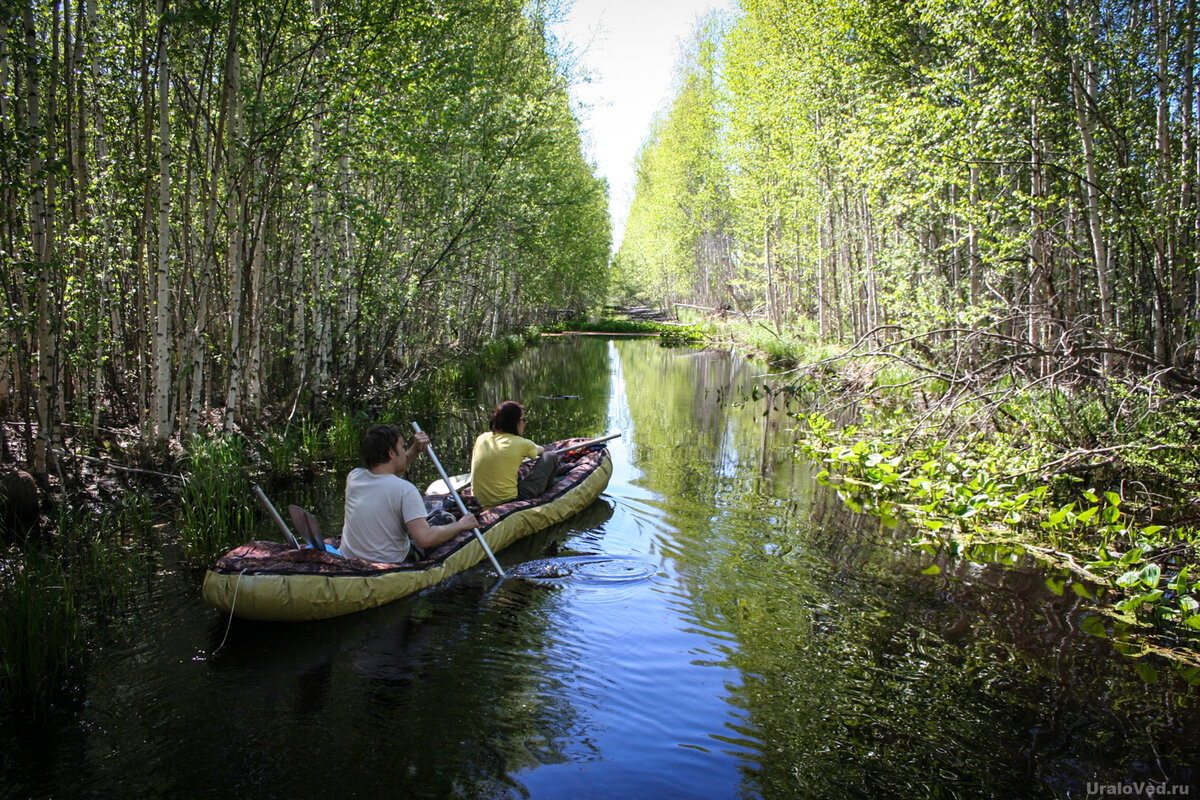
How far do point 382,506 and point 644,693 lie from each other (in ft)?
7.60

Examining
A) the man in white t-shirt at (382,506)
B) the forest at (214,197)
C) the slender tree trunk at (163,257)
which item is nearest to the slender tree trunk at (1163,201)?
the man in white t-shirt at (382,506)

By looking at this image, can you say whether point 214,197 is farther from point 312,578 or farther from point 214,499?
point 312,578

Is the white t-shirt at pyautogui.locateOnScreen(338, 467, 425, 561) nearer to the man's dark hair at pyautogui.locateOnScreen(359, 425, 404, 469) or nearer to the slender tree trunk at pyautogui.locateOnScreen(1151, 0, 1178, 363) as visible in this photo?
the man's dark hair at pyautogui.locateOnScreen(359, 425, 404, 469)

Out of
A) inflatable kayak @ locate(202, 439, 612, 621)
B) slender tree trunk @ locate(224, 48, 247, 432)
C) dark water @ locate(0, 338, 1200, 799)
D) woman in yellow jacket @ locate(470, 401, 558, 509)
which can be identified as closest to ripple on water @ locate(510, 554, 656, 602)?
dark water @ locate(0, 338, 1200, 799)

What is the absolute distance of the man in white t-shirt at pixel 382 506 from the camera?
16.4 ft

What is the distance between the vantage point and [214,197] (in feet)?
22.1

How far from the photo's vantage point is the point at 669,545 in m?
6.54

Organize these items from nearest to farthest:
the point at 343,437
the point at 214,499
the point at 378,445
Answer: the point at 378,445 < the point at 214,499 < the point at 343,437

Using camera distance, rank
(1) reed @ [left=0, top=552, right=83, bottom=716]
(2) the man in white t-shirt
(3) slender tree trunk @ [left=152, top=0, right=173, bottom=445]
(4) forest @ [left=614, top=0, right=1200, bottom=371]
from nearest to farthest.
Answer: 1. (1) reed @ [left=0, top=552, right=83, bottom=716]
2. (2) the man in white t-shirt
3. (3) slender tree trunk @ [left=152, top=0, right=173, bottom=445]
4. (4) forest @ [left=614, top=0, right=1200, bottom=371]

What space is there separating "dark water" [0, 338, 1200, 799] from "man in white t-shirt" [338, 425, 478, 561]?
1.62ft

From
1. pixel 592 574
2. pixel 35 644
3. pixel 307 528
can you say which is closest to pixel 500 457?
pixel 592 574

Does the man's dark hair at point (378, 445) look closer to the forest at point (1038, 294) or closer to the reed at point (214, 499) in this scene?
the reed at point (214, 499)

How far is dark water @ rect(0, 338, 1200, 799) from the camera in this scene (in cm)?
316

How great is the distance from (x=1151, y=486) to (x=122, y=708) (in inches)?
333
